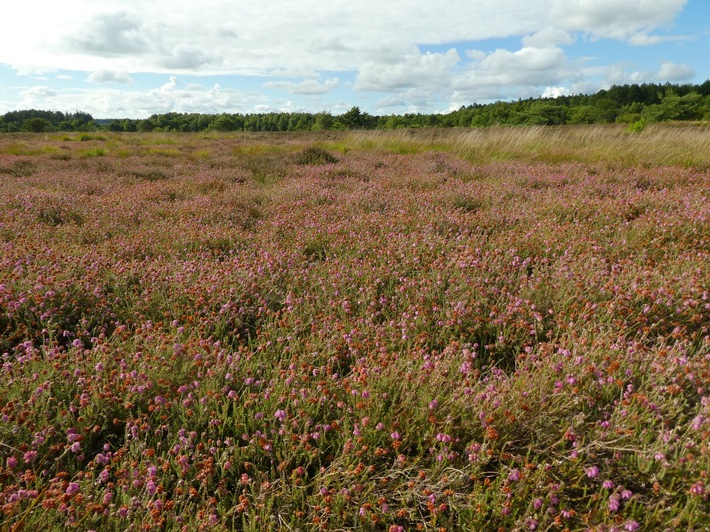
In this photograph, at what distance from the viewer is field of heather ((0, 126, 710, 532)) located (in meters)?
1.62

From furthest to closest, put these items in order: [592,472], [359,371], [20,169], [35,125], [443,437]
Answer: [35,125]
[20,169]
[359,371]
[443,437]
[592,472]

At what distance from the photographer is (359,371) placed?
87.0 inches

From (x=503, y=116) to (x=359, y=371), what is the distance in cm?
5954

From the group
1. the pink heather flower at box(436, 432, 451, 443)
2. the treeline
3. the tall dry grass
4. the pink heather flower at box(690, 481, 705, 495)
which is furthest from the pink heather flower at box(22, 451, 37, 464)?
the treeline

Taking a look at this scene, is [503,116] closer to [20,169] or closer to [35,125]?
[20,169]

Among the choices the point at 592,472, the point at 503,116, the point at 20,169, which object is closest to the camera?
the point at 592,472

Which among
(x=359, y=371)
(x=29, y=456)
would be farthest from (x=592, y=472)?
(x=29, y=456)

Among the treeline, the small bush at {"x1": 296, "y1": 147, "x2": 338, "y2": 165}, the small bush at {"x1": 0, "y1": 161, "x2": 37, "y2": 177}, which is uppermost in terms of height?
the treeline

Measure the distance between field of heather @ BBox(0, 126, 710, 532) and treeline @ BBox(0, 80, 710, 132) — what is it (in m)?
30.7

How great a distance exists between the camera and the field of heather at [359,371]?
1.62 metres

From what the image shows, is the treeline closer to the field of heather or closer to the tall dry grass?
the tall dry grass

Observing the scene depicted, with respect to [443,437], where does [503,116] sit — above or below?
above

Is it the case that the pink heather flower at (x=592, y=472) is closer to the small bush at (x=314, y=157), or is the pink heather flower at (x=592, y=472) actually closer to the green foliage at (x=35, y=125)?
the small bush at (x=314, y=157)

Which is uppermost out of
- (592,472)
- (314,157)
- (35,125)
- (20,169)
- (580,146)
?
(35,125)
